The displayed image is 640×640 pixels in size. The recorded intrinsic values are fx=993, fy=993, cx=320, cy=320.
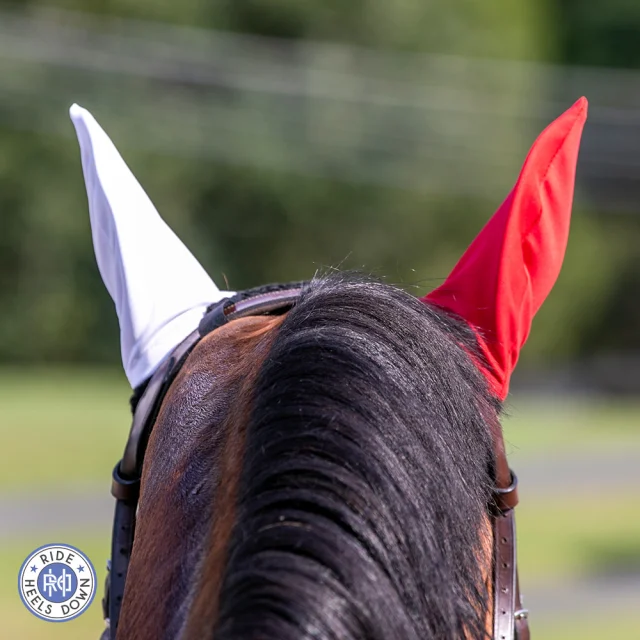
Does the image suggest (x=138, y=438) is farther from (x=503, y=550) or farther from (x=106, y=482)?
(x=106, y=482)

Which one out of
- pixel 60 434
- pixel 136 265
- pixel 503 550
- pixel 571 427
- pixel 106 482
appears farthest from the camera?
pixel 571 427

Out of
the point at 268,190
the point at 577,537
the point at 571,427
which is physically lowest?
the point at 577,537

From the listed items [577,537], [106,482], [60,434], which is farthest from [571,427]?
[106,482]

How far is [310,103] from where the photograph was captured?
764 inches

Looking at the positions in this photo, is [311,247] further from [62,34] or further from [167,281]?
[167,281]

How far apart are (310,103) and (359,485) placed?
19.0m

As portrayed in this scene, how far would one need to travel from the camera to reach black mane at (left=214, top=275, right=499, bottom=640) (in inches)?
32.8

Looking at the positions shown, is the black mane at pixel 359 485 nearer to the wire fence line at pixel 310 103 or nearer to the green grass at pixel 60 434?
the green grass at pixel 60 434

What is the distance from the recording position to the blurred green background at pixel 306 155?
17.4m

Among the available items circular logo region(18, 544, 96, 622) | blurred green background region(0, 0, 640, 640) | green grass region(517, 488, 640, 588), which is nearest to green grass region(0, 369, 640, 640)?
green grass region(517, 488, 640, 588)

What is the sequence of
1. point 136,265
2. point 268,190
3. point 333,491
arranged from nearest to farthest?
point 333,491, point 136,265, point 268,190

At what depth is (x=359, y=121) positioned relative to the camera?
1948 centimetres

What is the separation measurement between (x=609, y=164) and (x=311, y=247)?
6.58 m

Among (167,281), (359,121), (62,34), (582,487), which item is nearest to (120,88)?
(62,34)
